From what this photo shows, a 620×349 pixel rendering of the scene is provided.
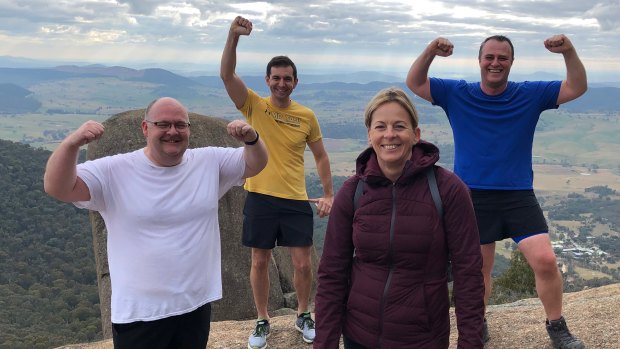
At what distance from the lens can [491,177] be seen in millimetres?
5047

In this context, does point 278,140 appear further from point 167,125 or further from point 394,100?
point 394,100

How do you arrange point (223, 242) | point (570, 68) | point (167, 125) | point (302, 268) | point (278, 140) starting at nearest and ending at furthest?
point (167, 125) < point (570, 68) < point (278, 140) < point (302, 268) < point (223, 242)

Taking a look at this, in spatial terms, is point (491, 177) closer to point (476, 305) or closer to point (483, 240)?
point (483, 240)

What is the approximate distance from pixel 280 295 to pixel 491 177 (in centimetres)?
706

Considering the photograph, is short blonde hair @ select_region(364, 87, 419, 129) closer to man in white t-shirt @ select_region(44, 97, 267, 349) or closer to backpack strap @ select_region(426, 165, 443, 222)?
backpack strap @ select_region(426, 165, 443, 222)

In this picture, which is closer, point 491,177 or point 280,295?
point 491,177

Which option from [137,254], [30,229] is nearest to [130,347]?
[137,254]

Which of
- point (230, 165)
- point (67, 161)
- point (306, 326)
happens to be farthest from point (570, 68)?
point (67, 161)

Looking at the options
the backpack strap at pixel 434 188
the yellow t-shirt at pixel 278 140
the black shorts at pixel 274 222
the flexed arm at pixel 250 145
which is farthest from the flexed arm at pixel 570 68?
the black shorts at pixel 274 222

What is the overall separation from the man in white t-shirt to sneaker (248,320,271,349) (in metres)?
2.42

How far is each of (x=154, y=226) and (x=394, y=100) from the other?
178 cm

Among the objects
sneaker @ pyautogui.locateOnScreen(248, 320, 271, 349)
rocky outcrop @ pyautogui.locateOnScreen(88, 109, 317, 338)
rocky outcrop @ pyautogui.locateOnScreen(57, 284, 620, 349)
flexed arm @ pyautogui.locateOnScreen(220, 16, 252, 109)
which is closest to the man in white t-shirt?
flexed arm @ pyautogui.locateOnScreen(220, 16, 252, 109)

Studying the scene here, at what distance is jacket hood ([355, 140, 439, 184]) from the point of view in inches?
125

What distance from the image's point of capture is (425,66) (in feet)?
16.6
